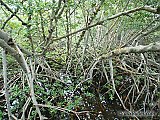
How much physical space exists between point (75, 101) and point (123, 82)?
929mm

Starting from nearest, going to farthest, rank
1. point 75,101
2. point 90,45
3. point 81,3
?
point 81,3
point 75,101
point 90,45

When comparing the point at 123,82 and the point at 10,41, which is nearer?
the point at 10,41

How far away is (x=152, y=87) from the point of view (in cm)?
310

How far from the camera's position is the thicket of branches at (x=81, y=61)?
2.27 metres

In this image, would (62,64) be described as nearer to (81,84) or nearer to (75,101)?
(81,84)

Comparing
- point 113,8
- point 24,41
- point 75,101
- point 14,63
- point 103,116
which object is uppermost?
point 113,8

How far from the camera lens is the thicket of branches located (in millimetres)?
2268

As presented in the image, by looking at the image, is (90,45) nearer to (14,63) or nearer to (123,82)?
(123,82)

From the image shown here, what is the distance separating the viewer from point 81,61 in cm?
303

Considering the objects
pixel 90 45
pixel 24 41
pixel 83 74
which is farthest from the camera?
pixel 90 45

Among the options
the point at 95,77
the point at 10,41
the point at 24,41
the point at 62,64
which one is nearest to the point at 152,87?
the point at 95,77

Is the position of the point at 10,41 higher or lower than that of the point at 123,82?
higher

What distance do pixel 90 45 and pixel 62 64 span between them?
→ 1.50 ft

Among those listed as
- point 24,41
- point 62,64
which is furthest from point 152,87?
point 24,41
